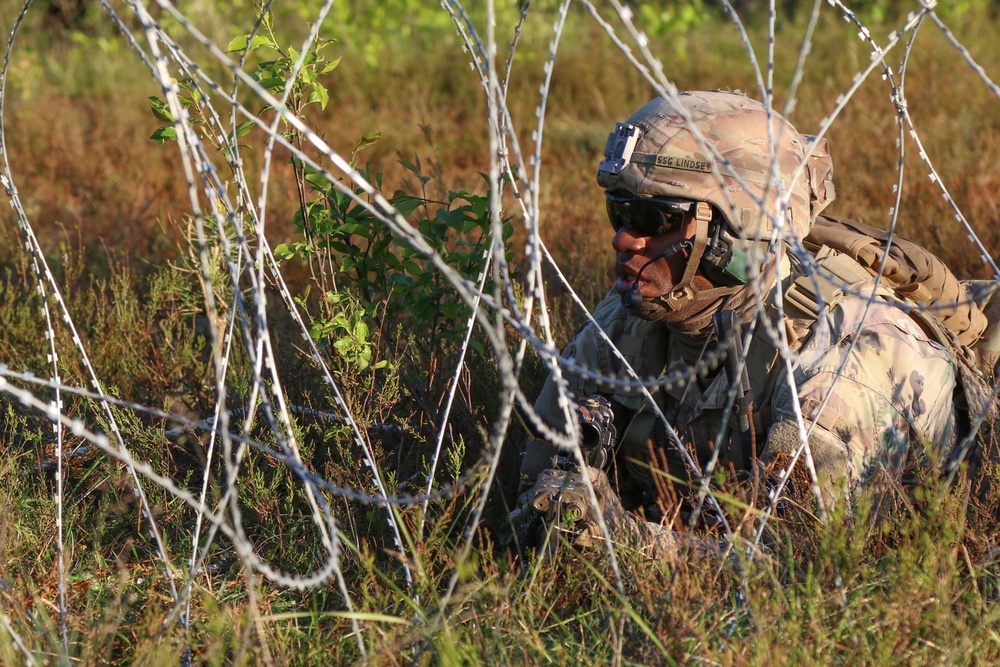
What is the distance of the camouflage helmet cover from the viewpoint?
2.81m

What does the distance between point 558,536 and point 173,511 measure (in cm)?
123

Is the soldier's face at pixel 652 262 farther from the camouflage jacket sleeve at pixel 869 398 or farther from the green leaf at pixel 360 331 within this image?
the green leaf at pixel 360 331

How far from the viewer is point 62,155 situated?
299 inches

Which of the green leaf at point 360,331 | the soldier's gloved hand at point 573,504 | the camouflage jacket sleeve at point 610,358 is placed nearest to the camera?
the soldier's gloved hand at point 573,504

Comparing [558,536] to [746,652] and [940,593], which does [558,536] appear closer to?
[746,652]

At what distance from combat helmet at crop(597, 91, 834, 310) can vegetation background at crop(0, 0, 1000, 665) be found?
50 centimetres

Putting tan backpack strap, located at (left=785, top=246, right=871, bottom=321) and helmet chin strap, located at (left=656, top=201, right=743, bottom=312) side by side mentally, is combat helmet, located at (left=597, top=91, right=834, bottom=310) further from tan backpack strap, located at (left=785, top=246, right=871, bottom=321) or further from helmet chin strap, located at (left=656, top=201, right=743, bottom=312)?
tan backpack strap, located at (left=785, top=246, right=871, bottom=321)

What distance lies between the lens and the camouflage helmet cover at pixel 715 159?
2807 millimetres

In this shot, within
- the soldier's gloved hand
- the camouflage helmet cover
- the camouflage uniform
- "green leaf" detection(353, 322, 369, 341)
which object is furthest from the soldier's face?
"green leaf" detection(353, 322, 369, 341)

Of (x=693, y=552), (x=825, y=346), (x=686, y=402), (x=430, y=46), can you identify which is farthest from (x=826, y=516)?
(x=430, y=46)

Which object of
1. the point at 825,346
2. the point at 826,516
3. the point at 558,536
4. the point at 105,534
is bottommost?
the point at 105,534

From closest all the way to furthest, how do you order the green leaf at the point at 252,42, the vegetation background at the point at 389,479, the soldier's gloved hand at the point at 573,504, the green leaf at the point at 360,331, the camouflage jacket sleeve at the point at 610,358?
the vegetation background at the point at 389,479 < the soldier's gloved hand at the point at 573,504 < the green leaf at the point at 252,42 < the green leaf at the point at 360,331 < the camouflage jacket sleeve at the point at 610,358

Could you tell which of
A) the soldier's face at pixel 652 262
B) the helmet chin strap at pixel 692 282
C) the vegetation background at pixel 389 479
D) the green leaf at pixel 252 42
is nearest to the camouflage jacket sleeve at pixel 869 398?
the vegetation background at pixel 389 479

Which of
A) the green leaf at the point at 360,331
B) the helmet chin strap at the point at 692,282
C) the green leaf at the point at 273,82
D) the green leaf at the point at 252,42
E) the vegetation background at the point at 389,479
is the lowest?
the vegetation background at the point at 389,479
